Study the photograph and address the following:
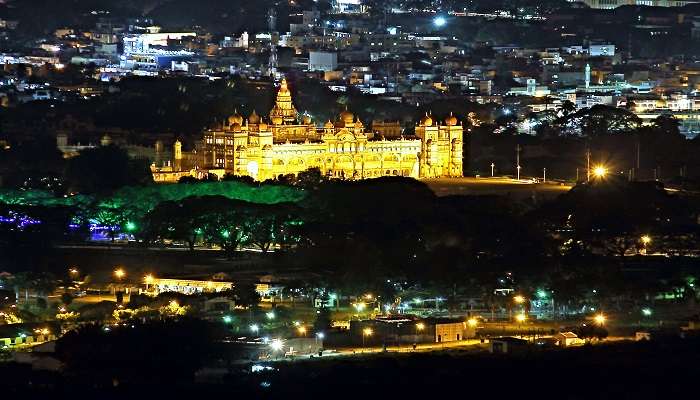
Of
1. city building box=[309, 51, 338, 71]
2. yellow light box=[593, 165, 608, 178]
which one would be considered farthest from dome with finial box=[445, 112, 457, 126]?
city building box=[309, 51, 338, 71]

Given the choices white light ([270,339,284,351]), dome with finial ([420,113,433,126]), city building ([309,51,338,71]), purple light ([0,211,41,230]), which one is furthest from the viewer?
city building ([309,51,338,71])

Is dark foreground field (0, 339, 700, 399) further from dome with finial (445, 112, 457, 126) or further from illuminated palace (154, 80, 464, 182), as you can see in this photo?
dome with finial (445, 112, 457, 126)

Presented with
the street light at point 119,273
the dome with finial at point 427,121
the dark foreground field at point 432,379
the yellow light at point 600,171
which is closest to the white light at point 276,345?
the dark foreground field at point 432,379

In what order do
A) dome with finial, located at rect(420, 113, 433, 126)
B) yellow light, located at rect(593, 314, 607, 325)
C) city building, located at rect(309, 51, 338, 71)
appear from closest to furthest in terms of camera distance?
1. yellow light, located at rect(593, 314, 607, 325)
2. dome with finial, located at rect(420, 113, 433, 126)
3. city building, located at rect(309, 51, 338, 71)

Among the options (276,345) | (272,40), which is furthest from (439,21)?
(276,345)

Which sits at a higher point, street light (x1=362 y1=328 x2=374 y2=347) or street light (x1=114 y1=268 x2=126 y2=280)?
street light (x1=114 y1=268 x2=126 y2=280)

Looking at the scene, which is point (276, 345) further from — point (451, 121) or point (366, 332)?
point (451, 121)

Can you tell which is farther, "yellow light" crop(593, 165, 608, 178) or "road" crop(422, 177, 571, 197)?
"yellow light" crop(593, 165, 608, 178)

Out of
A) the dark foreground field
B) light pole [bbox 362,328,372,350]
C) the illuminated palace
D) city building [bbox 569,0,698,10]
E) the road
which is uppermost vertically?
city building [bbox 569,0,698,10]
